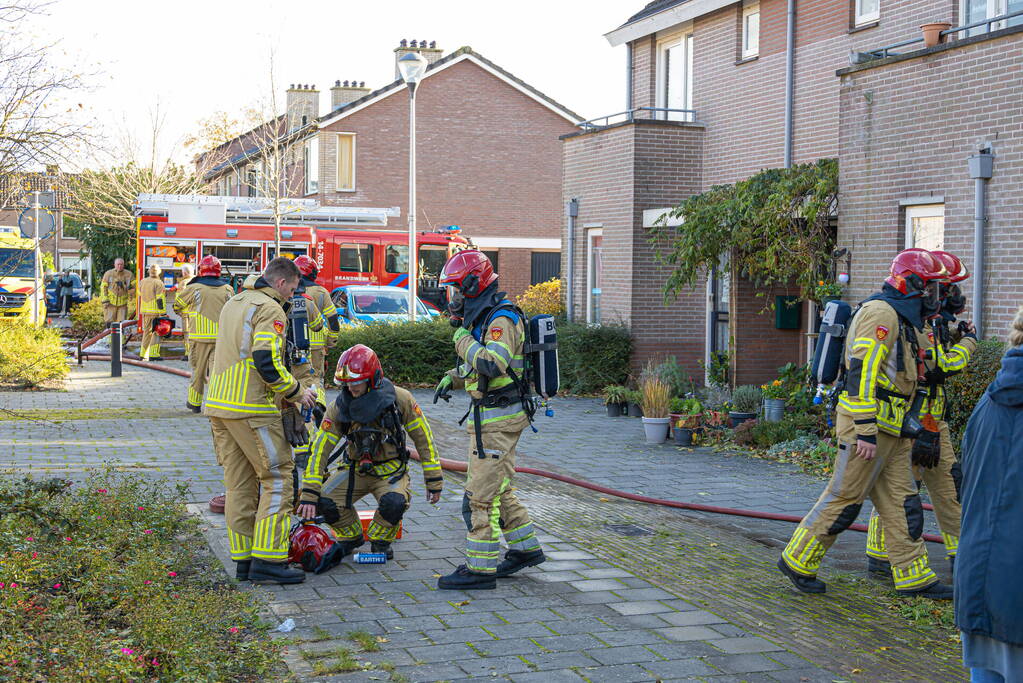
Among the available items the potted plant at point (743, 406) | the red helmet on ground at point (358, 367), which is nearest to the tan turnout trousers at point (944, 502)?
the red helmet on ground at point (358, 367)

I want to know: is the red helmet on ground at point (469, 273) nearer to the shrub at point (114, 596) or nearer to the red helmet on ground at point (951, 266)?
the shrub at point (114, 596)

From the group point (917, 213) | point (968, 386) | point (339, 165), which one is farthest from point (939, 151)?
point (339, 165)

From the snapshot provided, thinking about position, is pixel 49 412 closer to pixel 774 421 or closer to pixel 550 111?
pixel 774 421

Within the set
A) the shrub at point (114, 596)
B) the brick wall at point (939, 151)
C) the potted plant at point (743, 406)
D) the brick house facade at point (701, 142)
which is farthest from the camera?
the brick house facade at point (701, 142)

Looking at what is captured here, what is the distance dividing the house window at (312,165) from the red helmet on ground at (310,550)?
1225 inches

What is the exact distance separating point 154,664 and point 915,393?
450 cm

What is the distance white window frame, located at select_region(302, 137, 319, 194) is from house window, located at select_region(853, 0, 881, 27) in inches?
975

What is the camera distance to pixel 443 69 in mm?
38094

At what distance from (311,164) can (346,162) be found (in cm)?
147

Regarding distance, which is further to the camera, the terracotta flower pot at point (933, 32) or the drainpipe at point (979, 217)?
the terracotta flower pot at point (933, 32)

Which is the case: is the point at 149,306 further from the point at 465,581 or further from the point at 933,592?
the point at 933,592

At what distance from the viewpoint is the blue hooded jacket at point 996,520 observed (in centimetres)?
338

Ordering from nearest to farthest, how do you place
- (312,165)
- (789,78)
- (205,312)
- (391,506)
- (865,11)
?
1. (391,506)
2. (205,312)
3. (865,11)
4. (789,78)
5. (312,165)

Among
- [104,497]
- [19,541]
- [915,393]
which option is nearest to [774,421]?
[915,393]
